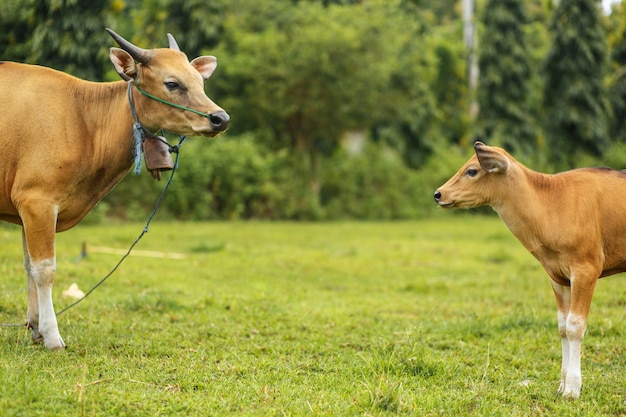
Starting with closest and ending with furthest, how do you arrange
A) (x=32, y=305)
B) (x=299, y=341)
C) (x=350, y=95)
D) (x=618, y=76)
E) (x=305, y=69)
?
(x=32, y=305)
(x=299, y=341)
(x=305, y=69)
(x=350, y=95)
(x=618, y=76)

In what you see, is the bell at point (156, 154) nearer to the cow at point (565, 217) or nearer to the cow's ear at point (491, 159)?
the cow at point (565, 217)

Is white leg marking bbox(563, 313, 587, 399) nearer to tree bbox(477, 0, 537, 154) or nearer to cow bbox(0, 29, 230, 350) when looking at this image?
cow bbox(0, 29, 230, 350)

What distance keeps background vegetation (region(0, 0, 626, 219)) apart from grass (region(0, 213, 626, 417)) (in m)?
7.03

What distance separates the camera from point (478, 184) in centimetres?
568

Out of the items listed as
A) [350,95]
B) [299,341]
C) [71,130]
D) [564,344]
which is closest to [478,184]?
[564,344]

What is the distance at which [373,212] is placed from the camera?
2369cm

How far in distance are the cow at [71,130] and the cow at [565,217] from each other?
198 centimetres

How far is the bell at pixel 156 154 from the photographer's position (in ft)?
19.2

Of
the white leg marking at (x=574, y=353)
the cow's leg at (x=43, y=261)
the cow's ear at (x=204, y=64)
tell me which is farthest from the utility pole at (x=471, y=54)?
the cow's leg at (x=43, y=261)

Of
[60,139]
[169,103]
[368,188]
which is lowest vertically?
[368,188]

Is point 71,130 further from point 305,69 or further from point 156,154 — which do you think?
point 305,69

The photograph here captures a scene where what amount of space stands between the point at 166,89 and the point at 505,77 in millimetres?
24716

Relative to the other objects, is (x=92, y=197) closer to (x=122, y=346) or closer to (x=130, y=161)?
(x=130, y=161)

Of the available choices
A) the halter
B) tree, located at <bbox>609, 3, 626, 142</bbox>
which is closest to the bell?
the halter
